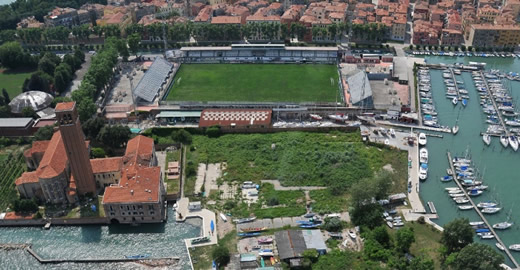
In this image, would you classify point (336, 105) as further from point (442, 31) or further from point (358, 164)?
point (442, 31)

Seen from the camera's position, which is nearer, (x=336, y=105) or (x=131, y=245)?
(x=131, y=245)

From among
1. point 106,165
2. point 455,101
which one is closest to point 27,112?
point 106,165

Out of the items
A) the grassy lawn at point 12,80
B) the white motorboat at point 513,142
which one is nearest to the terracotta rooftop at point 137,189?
the grassy lawn at point 12,80

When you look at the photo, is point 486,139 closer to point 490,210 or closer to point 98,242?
point 490,210

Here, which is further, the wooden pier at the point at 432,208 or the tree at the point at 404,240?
the wooden pier at the point at 432,208

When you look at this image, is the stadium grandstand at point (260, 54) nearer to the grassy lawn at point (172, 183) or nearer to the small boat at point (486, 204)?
the grassy lawn at point (172, 183)

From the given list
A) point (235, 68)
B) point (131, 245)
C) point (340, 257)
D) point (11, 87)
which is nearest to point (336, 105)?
point (235, 68)
